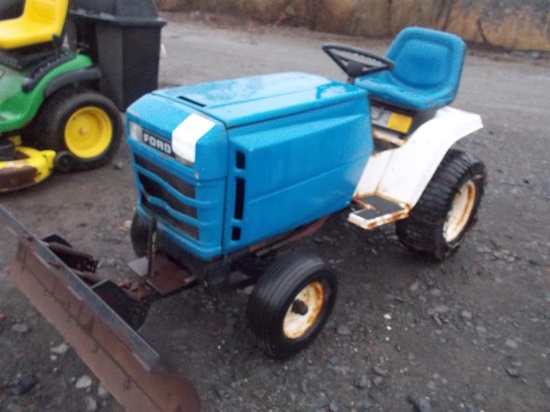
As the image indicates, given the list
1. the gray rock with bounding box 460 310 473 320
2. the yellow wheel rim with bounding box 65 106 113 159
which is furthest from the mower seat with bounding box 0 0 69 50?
the gray rock with bounding box 460 310 473 320

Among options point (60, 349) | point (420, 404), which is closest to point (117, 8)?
point (60, 349)

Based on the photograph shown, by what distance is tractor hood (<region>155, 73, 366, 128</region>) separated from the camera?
6.97 feet

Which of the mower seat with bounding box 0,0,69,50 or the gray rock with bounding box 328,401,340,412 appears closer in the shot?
the gray rock with bounding box 328,401,340,412

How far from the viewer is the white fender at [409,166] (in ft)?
9.43

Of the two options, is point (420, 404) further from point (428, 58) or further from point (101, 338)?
point (428, 58)

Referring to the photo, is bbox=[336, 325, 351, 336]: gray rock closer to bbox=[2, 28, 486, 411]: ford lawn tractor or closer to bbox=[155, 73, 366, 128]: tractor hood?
bbox=[2, 28, 486, 411]: ford lawn tractor

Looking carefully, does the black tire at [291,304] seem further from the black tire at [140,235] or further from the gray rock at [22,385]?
the gray rock at [22,385]

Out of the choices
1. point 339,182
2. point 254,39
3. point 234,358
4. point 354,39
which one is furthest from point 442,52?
point 354,39

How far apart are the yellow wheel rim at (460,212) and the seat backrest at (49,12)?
3.00 m

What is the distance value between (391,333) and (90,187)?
2.43 metres

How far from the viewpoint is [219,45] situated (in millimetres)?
9062

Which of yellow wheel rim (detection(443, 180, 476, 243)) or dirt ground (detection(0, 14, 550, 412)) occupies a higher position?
yellow wheel rim (detection(443, 180, 476, 243))

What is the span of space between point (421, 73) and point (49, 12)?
2710 millimetres

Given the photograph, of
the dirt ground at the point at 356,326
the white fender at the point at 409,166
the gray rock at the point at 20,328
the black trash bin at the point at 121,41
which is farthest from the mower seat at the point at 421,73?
the gray rock at the point at 20,328
